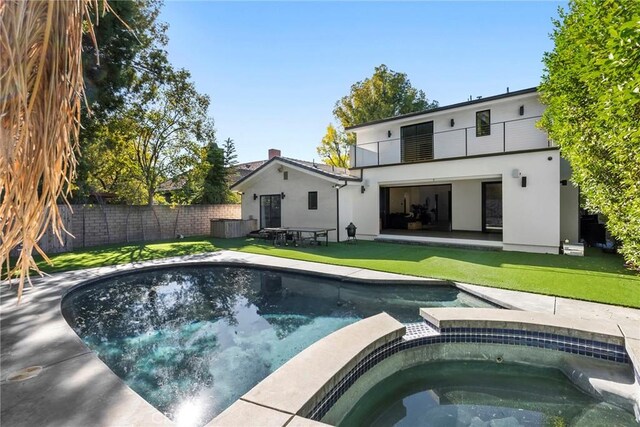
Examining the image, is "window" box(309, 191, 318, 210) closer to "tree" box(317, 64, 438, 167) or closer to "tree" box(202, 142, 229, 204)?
"tree" box(202, 142, 229, 204)

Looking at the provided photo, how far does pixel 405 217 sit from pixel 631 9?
15.9 metres

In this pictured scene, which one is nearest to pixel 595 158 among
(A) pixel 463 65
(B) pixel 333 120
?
(A) pixel 463 65

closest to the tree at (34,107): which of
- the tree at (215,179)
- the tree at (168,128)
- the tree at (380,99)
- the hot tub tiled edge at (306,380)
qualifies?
the hot tub tiled edge at (306,380)

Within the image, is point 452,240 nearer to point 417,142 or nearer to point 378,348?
point 417,142

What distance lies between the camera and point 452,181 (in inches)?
644

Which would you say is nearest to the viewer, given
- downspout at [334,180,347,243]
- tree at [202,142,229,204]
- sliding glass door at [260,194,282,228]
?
downspout at [334,180,347,243]

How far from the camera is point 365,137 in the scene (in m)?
18.1

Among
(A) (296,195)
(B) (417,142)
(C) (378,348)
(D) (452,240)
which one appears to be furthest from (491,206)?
(C) (378,348)

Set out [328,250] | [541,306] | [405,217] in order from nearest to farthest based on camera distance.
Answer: [541,306] → [328,250] → [405,217]

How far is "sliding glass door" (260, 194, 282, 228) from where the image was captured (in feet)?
61.7

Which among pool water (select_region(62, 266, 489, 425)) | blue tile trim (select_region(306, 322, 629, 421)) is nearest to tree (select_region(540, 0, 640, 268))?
blue tile trim (select_region(306, 322, 629, 421))

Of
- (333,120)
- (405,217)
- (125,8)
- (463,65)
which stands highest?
(333,120)

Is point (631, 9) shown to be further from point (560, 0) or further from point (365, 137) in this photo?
point (365, 137)

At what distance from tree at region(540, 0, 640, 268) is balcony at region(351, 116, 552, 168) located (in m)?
1.47
